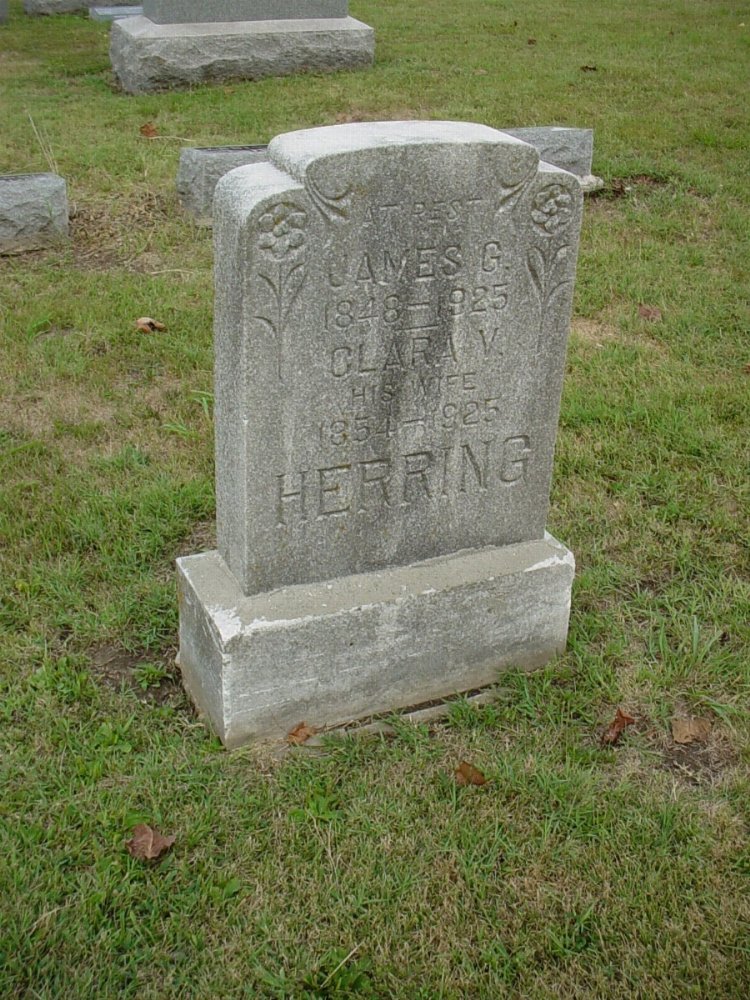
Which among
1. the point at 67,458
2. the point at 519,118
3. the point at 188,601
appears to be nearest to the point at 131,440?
the point at 67,458

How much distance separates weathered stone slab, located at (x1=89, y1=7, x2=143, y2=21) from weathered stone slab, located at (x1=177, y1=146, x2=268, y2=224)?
268 inches

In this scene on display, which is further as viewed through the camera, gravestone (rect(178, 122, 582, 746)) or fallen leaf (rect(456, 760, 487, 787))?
fallen leaf (rect(456, 760, 487, 787))

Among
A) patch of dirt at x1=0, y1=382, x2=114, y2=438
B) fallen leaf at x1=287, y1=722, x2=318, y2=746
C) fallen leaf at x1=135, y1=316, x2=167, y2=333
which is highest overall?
fallen leaf at x1=135, y1=316, x2=167, y2=333

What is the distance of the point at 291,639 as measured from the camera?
2.93m

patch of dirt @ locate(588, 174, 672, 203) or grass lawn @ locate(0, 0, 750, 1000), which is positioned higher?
patch of dirt @ locate(588, 174, 672, 203)

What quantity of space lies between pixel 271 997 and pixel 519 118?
7.39 metres

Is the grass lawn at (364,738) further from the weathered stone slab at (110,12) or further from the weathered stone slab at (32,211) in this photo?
the weathered stone slab at (110,12)

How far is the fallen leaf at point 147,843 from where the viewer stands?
2637mm

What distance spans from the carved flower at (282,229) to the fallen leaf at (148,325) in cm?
291

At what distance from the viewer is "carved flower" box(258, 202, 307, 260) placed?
2512 millimetres

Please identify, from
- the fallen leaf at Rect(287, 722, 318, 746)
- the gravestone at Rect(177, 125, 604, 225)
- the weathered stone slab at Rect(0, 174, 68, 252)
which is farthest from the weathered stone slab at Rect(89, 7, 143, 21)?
the fallen leaf at Rect(287, 722, 318, 746)

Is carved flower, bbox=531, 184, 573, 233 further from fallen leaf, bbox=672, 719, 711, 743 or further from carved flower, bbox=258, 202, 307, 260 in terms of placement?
fallen leaf, bbox=672, 719, 711, 743

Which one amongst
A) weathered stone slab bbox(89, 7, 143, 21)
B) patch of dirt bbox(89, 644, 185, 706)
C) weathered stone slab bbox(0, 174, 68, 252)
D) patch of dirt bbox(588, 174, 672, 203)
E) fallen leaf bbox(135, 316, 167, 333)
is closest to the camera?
patch of dirt bbox(89, 644, 185, 706)

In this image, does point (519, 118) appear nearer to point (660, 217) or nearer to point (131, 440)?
point (660, 217)
